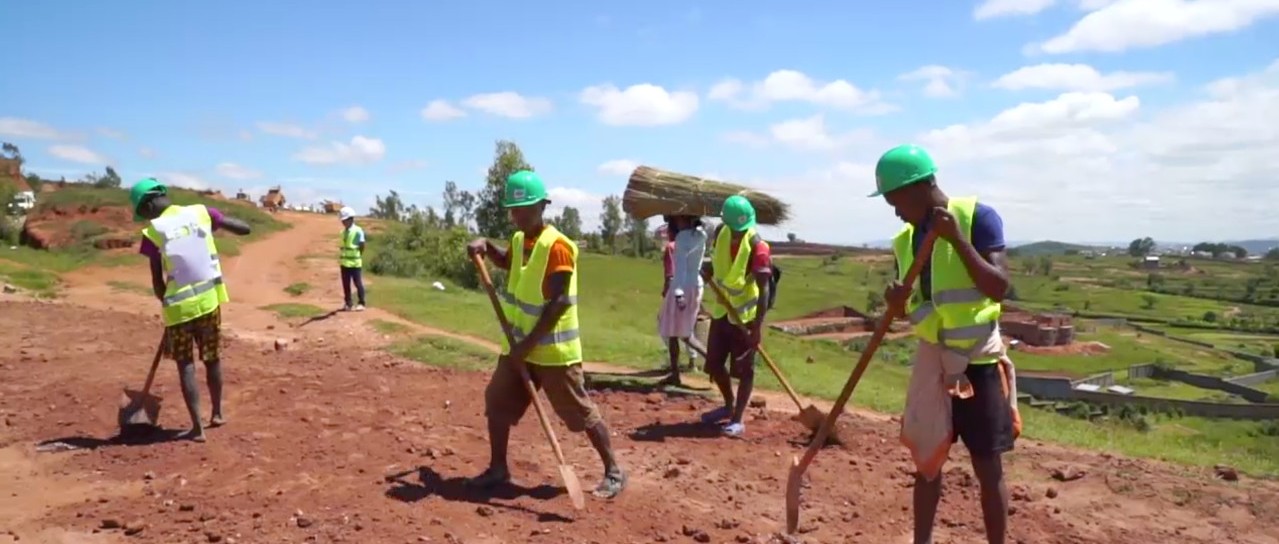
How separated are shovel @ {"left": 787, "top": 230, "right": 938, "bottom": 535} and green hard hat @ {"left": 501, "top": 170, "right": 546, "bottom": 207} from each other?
1.84 metres

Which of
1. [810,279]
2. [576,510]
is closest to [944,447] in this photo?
[576,510]

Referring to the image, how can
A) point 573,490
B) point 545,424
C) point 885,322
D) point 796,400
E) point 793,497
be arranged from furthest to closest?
point 796,400
point 545,424
point 573,490
point 793,497
point 885,322

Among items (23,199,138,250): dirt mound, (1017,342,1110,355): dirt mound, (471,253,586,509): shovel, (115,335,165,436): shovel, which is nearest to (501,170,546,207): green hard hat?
(471,253,586,509): shovel

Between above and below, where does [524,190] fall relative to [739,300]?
above

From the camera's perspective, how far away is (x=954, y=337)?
3.48 metres

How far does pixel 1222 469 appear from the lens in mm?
6012

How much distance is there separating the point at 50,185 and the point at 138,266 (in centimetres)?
3150

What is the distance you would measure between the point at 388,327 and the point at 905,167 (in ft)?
31.5

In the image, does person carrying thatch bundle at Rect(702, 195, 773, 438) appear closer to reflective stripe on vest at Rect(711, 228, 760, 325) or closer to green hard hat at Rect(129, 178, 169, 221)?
reflective stripe on vest at Rect(711, 228, 760, 325)

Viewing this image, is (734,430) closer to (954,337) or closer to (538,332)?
(538,332)

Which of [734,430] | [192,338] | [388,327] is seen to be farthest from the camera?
[388,327]

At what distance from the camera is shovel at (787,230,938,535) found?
3.44 metres

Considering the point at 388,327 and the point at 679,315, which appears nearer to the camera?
the point at 679,315

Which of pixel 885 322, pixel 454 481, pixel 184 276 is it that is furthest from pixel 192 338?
pixel 885 322
